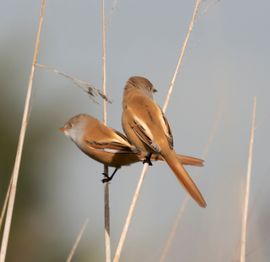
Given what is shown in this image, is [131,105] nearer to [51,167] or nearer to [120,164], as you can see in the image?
[120,164]

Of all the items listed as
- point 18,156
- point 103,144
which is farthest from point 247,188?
point 103,144

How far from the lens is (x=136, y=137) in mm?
3670

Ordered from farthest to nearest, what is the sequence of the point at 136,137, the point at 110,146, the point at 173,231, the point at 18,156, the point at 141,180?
the point at 110,146, the point at 136,137, the point at 173,231, the point at 141,180, the point at 18,156

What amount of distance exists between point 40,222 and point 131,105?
5.92 metres

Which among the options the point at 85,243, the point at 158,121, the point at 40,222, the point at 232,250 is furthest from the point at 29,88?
the point at 40,222

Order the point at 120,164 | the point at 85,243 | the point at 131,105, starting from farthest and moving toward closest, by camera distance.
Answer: the point at 85,243
the point at 120,164
the point at 131,105

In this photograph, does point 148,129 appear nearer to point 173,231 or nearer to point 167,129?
point 167,129

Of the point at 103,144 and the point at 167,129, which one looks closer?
the point at 167,129

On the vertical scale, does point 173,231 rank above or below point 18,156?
below

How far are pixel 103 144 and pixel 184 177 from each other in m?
1.09

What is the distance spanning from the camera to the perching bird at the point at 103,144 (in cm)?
409

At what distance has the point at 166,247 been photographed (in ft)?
11.3

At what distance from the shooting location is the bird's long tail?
9.98 feet

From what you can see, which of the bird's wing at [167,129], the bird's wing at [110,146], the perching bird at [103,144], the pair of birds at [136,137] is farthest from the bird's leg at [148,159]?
the bird's wing at [110,146]
